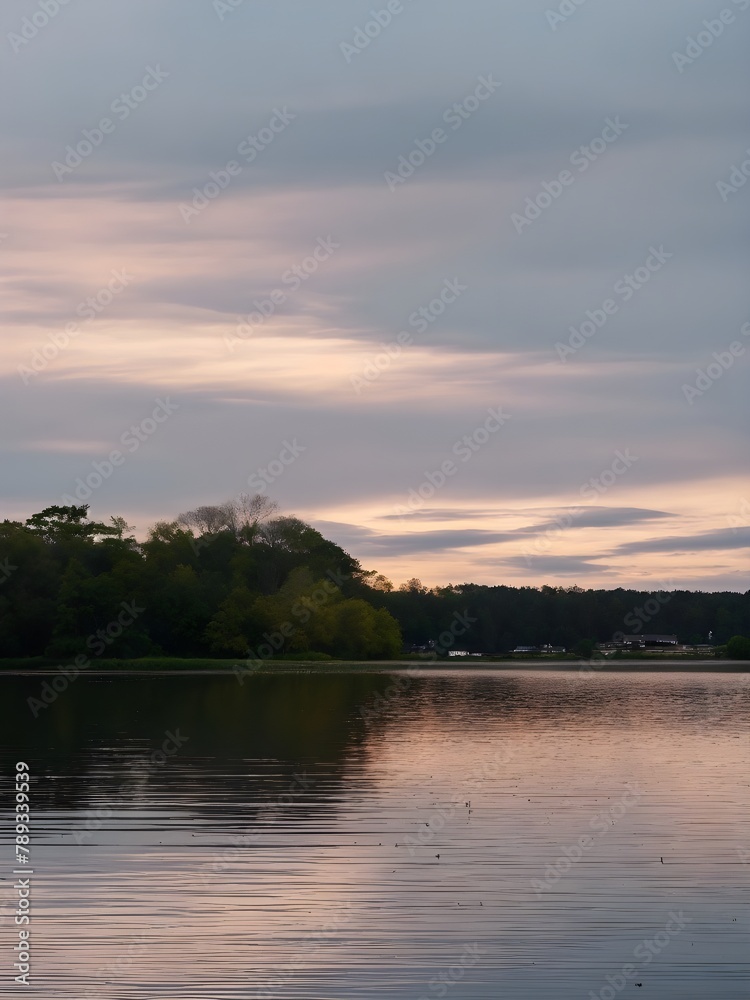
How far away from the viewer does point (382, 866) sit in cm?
1853

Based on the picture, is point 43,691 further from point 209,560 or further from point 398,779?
point 209,560

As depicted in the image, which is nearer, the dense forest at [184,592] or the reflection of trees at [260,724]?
the reflection of trees at [260,724]


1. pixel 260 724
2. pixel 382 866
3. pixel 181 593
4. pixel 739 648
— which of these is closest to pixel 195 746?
pixel 260 724

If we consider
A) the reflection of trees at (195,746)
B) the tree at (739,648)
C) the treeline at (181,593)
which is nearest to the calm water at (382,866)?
the reflection of trees at (195,746)

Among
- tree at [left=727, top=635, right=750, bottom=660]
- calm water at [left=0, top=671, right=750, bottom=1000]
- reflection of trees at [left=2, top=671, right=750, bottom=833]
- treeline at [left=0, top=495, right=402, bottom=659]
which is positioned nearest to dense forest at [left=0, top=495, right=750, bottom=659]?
treeline at [left=0, top=495, right=402, bottom=659]

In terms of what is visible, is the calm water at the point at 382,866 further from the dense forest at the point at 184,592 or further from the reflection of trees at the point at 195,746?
the dense forest at the point at 184,592

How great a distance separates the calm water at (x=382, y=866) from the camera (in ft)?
43.8

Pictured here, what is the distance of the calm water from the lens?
1335 cm

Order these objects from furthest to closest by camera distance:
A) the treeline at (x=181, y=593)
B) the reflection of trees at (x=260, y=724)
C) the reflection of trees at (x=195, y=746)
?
the treeline at (x=181, y=593) → the reflection of trees at (x=260, y=724) → the reflection of trees at (x=195, y=746)

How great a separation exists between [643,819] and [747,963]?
9522 mm

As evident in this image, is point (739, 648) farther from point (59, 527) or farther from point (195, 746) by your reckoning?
point (195, 746)

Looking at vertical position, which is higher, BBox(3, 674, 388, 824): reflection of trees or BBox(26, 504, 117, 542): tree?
BBox(26, 504, 117, 542): tree

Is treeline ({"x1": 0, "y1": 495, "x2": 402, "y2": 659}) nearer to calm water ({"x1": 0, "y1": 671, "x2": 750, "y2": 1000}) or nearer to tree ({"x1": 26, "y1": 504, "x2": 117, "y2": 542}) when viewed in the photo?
tree ({"x1": 26, "y1": 504, "x2": 117, "y2": 542})

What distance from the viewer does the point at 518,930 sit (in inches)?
596
